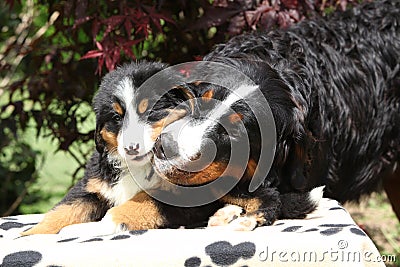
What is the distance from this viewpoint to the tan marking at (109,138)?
9.95 ft

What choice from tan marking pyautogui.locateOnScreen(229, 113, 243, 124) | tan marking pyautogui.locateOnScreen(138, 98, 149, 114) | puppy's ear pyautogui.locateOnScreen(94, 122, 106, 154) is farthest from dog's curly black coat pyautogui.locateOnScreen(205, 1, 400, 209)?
puppy's ear pyautogui.locateOnScreen(94, 122, 106, 154)

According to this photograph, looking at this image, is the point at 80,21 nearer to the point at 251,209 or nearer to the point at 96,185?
the point at 96,185

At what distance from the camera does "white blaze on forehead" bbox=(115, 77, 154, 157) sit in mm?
2889

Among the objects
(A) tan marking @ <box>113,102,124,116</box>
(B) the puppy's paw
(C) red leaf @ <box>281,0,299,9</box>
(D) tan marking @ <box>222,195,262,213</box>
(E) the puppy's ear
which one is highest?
(C) red leaf @ <box>281,0,299,9</box>

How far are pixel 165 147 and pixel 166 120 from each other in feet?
0.42

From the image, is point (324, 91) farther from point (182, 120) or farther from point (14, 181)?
point (14, 181)

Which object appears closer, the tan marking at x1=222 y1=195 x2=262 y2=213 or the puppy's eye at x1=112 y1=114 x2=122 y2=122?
the puppy's eye at x1=112 y1=114 x2=122 y2=122

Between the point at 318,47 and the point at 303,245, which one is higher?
the point at 318,47

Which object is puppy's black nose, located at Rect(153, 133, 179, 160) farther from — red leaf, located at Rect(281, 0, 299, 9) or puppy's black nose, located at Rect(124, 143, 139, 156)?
A: red leaf, located at Rect(281, 0, 299, 9)

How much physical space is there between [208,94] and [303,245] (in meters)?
0.77

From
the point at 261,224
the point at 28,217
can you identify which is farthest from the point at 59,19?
the point at 261,224

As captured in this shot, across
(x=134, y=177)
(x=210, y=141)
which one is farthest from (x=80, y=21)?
(x=210, y=141)

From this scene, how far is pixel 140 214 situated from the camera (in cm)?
302

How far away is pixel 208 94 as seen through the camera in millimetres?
3029
